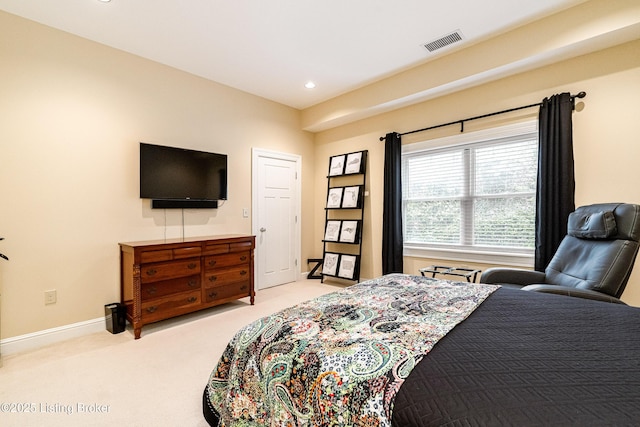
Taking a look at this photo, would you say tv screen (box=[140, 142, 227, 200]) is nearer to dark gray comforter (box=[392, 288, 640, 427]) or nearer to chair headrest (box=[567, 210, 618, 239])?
dark gray comforter (box=[392, 288, 640, 427])

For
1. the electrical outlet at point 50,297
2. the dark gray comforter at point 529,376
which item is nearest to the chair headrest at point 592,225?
the dark gray comforter at point 529,376

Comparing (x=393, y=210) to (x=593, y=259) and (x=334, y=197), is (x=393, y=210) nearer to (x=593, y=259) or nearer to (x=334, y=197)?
(x=334, y=197)

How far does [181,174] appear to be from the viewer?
11.5 feet

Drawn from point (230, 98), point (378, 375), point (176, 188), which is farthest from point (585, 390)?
point (230, 98)

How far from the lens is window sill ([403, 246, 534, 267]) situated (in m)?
3.18

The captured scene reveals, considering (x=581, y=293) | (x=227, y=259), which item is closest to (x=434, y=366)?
(x=581, y=293)

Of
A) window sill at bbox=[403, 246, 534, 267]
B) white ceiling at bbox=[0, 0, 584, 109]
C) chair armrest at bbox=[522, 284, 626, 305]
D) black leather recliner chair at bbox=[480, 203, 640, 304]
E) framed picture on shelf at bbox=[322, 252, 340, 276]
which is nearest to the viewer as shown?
chair armrest at bbox=[522, 284, 626, 305]

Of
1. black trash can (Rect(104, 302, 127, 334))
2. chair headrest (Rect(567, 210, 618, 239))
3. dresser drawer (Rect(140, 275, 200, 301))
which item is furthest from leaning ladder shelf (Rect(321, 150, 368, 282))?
black trash can (Rect(104, 302, 127, 334))

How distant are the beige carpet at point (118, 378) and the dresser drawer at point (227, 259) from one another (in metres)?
0.62

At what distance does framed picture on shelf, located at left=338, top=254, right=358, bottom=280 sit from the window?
882 millimetres

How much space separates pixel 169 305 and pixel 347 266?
8.29 ft

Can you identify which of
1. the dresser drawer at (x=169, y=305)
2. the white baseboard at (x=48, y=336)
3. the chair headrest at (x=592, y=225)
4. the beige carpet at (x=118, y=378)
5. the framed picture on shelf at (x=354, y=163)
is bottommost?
the beige carpet at (x=118, y=378)

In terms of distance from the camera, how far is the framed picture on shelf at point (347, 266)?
14.8 feet

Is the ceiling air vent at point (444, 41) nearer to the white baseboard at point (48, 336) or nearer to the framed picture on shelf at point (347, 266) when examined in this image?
the framed picture on shelf at point (347, 266)
